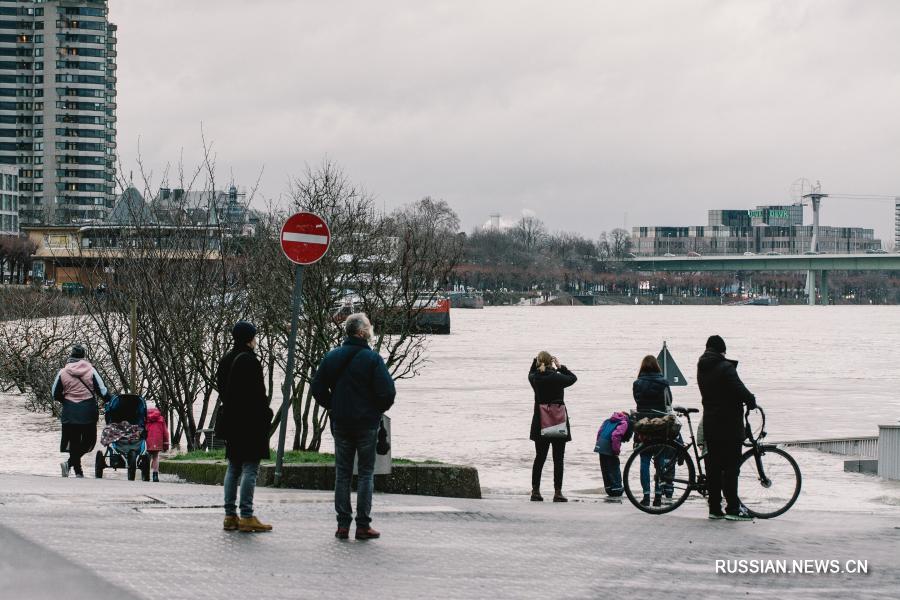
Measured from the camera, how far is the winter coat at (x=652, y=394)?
15.1m

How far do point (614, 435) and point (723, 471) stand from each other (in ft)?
10.2

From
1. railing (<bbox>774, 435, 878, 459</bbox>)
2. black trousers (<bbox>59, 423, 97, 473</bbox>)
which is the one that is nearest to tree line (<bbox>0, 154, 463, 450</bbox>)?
black trousers (<bbox>59, 423, 97, 473</bbox>)

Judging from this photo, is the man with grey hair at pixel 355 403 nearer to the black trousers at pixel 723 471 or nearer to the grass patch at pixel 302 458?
the black trousers at pixel 723 471

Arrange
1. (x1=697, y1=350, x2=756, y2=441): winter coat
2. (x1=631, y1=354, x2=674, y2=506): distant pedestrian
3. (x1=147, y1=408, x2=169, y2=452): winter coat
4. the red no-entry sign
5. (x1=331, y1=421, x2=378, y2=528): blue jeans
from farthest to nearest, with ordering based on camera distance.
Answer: (x1=147, y1=408, x2=169, y2=452): winter coat, (x1=631, y1=354, x2=674, y2=506): distant pedestrian, the red no-entry sign, (x1=697, y1=350, x2=756, y2=441): winter coat, (x1=331, y1=421, x2=378, y2=528): blue jeans

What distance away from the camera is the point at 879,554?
35.7 feet

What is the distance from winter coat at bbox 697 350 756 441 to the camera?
12.4 meters

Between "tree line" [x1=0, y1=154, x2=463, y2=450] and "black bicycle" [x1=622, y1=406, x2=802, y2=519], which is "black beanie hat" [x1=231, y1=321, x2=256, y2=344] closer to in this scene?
"black bicycle" [x1=622, y1=406, x2=802, y2=519]

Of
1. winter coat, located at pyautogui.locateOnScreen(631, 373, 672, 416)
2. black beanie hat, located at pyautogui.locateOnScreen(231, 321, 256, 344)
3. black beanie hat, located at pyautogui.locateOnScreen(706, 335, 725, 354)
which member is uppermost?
black beanie hat, located at pyautogui.locateOnScreen(231, 321, 256, 344)

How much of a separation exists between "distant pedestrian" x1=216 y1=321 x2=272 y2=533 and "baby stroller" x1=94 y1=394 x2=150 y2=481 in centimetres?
788

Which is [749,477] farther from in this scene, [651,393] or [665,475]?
[651,393]

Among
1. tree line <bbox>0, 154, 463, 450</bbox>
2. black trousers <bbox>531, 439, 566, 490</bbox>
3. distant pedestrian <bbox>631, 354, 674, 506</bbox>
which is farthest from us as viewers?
tree line <bbox>0, 154, 463, 450</bbox>

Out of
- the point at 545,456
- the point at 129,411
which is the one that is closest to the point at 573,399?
the point at 129,411

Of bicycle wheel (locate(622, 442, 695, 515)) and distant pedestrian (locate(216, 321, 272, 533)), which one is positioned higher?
distant pedestrian (locate(216, 321, 272, 533))

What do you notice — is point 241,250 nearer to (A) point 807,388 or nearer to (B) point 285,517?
(B) point 285,517
